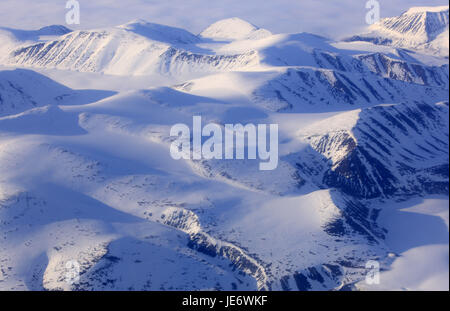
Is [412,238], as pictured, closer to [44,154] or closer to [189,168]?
[189,168]

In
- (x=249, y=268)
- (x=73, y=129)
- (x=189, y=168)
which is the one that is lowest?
(x=249, y=268)

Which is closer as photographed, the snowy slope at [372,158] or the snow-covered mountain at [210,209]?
the snow-covered mountain at [210,209]

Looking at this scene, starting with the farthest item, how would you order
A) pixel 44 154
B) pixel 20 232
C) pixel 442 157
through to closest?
pixel 442 157
pixel 44 154
pixel 20 232

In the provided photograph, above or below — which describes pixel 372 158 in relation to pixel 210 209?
above

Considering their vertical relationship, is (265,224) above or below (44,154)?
below

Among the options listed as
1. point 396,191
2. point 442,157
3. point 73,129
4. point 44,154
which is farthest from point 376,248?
point 73,129

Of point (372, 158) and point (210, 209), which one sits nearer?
point (210, 209)

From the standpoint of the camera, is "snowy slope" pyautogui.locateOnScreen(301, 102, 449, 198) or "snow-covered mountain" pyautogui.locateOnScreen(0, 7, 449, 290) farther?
"snowy slope" pyautogui.locateOnScreen(301, 102, 449, 198)
